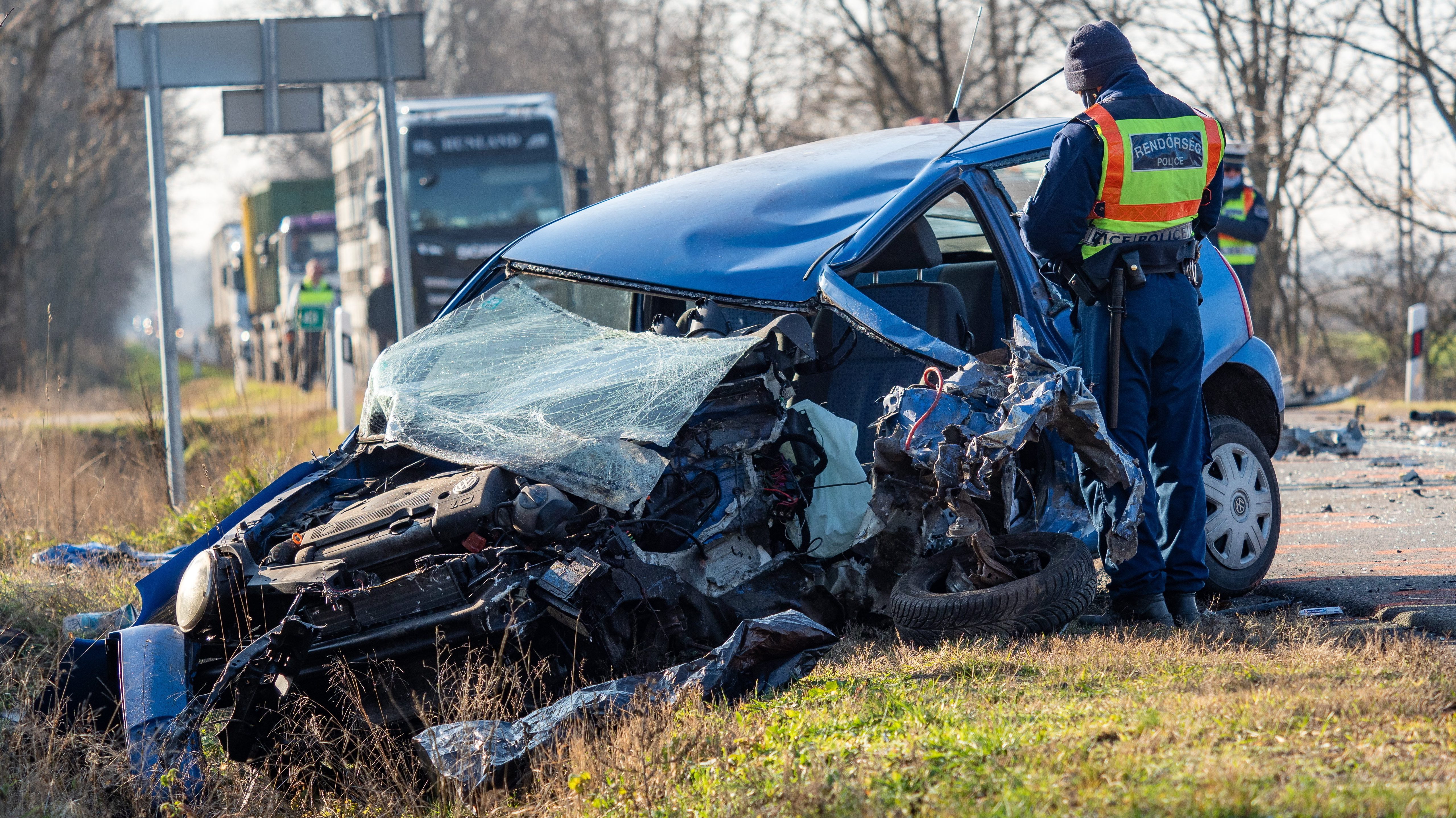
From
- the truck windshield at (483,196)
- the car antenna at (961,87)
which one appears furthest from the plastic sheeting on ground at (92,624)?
the truck windshield at (483,196)

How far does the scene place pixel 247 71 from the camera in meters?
8.43

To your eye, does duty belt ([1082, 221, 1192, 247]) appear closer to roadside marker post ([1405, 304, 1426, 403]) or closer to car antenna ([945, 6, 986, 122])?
car antenna ([945, 6, 986, 122])

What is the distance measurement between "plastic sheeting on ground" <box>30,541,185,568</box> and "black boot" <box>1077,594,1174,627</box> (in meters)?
4.57

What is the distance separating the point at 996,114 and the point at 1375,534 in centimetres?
285

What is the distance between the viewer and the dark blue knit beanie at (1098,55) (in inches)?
170

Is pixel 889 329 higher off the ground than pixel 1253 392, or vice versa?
pixel 889 329

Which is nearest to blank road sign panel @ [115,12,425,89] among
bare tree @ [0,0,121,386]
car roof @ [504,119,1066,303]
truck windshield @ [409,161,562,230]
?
car roof @ [504,119,1066,303]

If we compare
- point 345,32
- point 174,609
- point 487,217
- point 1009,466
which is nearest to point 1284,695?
point 1009,466

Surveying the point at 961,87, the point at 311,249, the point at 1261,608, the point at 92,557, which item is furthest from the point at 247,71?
the point at 311,249

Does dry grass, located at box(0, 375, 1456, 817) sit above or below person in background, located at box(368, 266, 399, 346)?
below

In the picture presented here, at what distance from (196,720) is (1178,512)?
319 centimetres

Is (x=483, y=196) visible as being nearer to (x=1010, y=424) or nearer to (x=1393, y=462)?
(x=1393, y=462)

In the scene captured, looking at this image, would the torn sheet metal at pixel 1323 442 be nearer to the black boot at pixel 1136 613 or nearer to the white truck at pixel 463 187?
the black boot at pixel 1136 613

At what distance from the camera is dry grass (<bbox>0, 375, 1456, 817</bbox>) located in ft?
8.29
